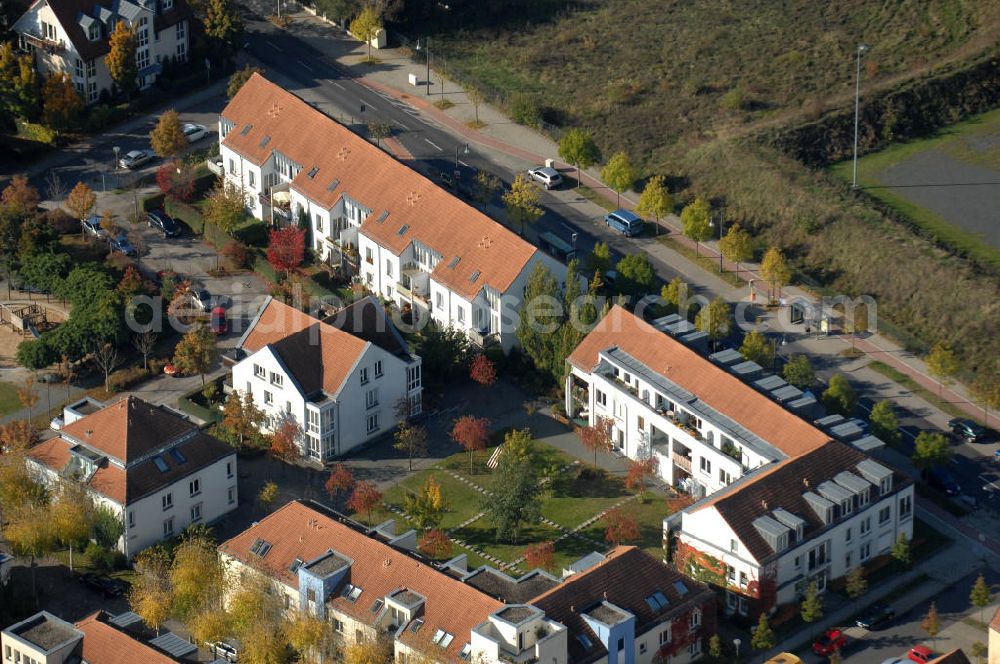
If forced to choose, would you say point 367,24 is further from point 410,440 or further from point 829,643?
point 829,643

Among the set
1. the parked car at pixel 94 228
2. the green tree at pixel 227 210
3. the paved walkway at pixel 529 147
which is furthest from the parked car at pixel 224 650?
the parked car at pixel 94 228

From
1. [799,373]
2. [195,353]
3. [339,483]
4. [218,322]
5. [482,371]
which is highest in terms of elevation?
[799,373]

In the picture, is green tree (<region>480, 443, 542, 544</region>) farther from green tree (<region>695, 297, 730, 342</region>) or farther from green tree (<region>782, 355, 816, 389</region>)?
green tree (<region>695, 297, 730, 342</region>)

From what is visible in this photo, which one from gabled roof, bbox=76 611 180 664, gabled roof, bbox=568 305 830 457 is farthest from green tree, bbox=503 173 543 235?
gabled roof, bbox=76 611 180 664

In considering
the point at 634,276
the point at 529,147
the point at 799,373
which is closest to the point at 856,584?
the point at 799,373

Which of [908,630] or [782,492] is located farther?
[782,492]

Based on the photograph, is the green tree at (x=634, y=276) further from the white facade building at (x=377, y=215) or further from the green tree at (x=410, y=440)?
the green tree at (x=410, y=440)
